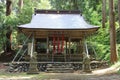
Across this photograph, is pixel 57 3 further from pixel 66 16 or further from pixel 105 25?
pixel 66 16

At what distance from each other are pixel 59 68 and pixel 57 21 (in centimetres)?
580

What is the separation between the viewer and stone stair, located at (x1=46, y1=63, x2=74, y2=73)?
1885 centimetres

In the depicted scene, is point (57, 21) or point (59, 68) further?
point (57, 21)

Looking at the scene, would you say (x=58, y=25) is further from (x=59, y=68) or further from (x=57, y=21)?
(x=59, y=68)

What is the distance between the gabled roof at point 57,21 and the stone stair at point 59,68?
128 inches

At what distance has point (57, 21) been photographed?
23656mm

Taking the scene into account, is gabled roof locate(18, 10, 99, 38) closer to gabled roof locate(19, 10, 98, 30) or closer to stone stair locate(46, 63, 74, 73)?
gabled roof locate(19, 10, 98, 30)

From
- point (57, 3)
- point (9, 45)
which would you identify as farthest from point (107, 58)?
point (57, 3)

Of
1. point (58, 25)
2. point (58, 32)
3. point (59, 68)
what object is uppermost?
point (58, 25)

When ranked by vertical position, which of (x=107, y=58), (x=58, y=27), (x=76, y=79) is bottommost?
(x=107, y=58)

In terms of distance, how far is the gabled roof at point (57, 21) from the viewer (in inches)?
857

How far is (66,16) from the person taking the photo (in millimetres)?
25484

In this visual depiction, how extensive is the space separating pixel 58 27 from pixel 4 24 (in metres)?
8.44

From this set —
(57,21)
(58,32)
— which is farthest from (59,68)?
(57,21)
